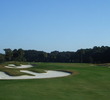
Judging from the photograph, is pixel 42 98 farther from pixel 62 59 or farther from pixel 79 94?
pixel 62 59

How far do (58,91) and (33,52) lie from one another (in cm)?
→ 13601

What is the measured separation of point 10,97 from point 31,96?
1.09 metres

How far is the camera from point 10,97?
46.0ft

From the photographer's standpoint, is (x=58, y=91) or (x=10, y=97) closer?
(x=10, y=97)

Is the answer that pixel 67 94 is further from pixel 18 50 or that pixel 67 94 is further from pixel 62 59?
pixel 62 59

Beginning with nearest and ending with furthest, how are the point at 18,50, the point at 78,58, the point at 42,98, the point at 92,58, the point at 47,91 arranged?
1. the point at 42,98
2. the point at 47,91
3. the point at 18,50
4. the point at 92,58
5. the point at 78,58

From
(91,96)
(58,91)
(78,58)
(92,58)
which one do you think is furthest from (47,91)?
(78,58)

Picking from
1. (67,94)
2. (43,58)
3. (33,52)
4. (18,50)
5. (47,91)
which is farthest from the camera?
(33,52)

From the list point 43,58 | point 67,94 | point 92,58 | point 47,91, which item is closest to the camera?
point 67,94

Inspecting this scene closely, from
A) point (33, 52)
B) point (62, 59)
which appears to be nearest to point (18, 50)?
point (62, 59)

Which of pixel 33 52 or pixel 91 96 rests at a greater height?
pixel 33 52

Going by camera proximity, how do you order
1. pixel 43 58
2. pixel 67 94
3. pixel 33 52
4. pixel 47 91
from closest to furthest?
A: pixel 67 94 < pixel 47 91 < pixel 43 58 < pixel 33 52

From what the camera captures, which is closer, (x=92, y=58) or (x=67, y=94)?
(x=67, y=94)

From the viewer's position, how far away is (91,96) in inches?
568
